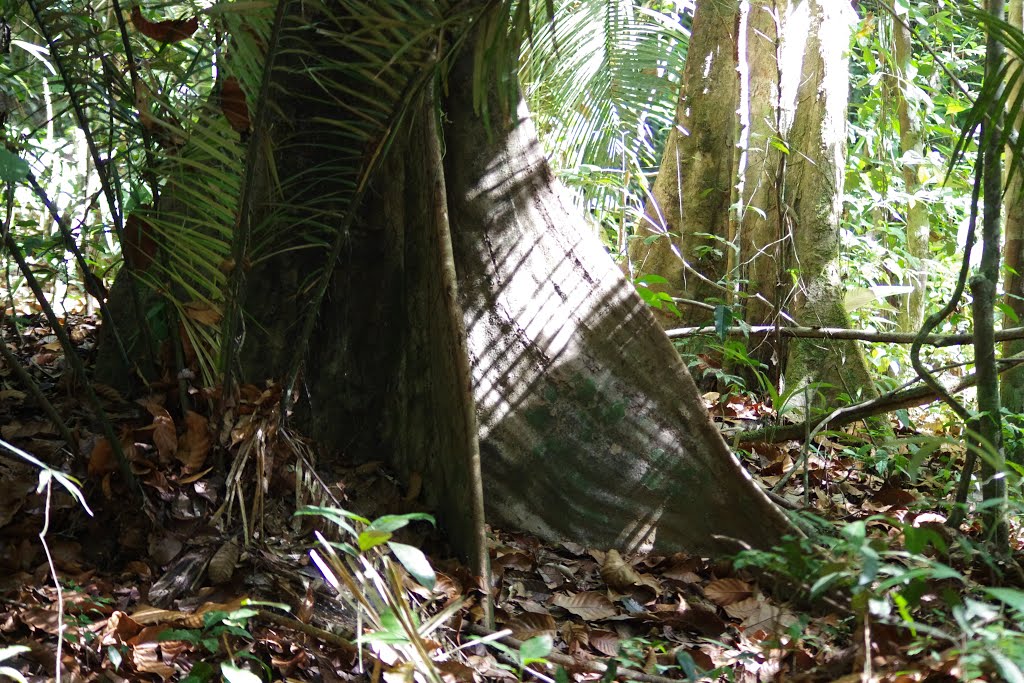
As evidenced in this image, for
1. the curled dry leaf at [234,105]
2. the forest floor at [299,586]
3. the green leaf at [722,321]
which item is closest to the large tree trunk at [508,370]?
the forest floor at [299,586]

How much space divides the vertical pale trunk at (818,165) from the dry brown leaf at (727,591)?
1948 millimetres

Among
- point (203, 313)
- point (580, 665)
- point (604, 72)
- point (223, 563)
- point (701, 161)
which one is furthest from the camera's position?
point (701, 161)

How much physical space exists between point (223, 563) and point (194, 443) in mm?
346

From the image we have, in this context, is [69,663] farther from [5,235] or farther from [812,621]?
[812,621]

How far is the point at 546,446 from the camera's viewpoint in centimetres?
271

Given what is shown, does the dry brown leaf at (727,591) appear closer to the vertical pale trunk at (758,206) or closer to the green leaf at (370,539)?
the green leaf at (370,539)

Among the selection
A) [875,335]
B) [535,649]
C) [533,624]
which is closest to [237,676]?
[535,649]

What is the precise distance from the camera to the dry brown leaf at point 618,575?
2.47 m

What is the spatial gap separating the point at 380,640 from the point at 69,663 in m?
0.79

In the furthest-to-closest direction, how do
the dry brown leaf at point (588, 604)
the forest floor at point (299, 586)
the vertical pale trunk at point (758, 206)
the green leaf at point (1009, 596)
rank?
the vertical pale trunk at point (758, 206), the dry brown leaf at point (588, 604), the forest floor at point (299, 586), the green leaf at point (1009, 596)

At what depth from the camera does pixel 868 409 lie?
3.12m

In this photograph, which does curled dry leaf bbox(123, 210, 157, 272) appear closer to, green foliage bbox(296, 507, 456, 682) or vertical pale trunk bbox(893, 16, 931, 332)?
green foliage bbox(296, 507, 456, 682)

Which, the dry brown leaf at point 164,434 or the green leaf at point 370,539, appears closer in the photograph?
the green leaf at point 370,539

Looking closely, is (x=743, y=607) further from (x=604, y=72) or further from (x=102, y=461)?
(x=604, y=72)
